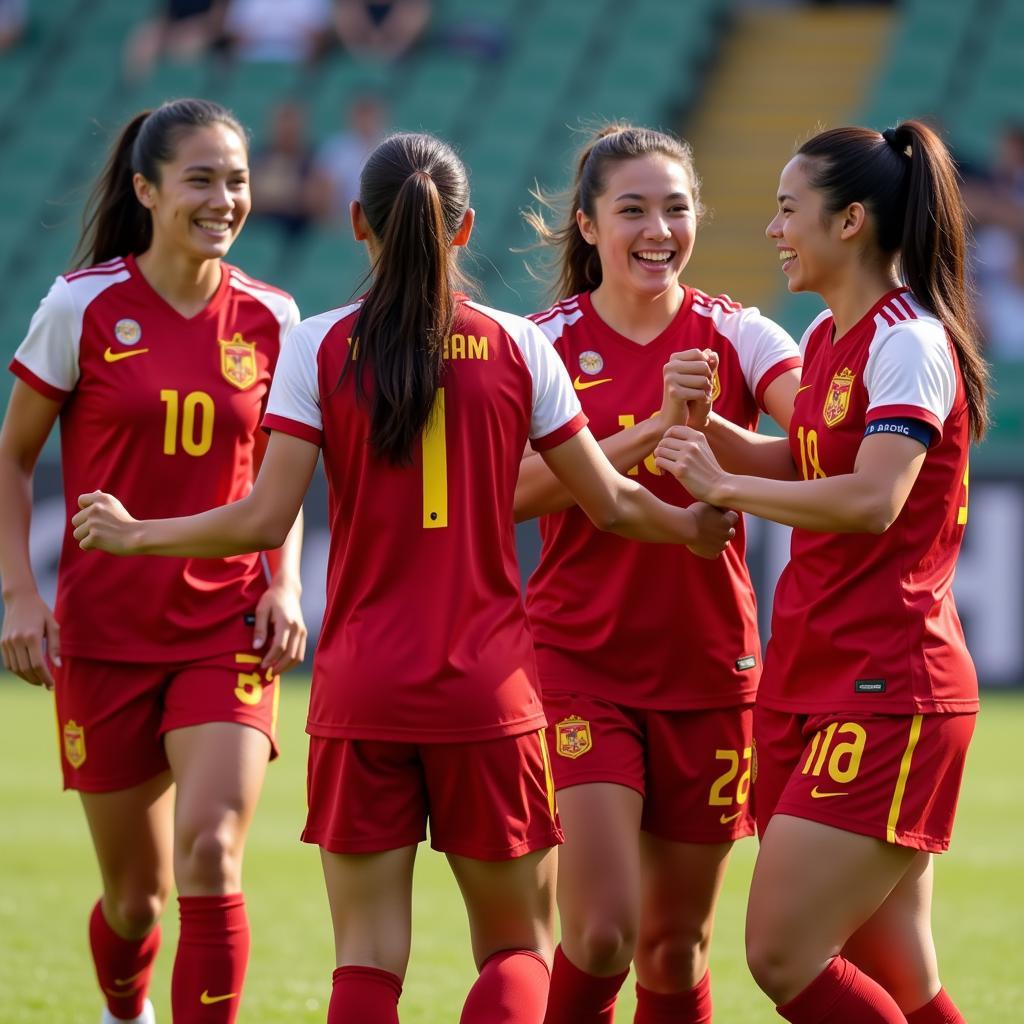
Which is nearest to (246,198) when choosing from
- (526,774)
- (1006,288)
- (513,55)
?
(526,774)

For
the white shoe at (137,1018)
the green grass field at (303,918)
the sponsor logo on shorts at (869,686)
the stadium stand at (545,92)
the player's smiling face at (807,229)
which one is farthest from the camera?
the stadium stand at (545,92)

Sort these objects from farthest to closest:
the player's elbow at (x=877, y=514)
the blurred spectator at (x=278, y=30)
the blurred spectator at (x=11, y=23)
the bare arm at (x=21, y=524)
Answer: the blurred spectator at (x=11, y=23) < the blurred spectator at (x=278, y=30) < the bare arm at (x=21, y=524) < the player's elbow at (x=877, y=514)

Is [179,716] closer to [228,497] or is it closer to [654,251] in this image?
[228,497]

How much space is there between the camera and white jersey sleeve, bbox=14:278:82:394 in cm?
436

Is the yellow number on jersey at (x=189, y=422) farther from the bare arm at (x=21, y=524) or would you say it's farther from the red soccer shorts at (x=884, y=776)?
the red soccer shorts at (x=884, y=776)

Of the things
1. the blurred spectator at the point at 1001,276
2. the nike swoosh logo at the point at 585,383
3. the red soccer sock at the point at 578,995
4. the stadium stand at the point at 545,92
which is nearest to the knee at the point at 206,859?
the red soccer sock at the point at 578,995

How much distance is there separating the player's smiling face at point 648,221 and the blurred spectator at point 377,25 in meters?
12.6

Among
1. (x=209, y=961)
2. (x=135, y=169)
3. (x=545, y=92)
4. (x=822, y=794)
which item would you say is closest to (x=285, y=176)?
(x=545, y=92)

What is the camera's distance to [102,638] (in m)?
4.36

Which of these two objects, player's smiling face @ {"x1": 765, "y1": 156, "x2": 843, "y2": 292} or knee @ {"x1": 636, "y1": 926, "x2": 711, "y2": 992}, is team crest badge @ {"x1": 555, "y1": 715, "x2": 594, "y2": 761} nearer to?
knee @ {"x1": 636, "y1": 926, "x2": 711, "y2": 992}

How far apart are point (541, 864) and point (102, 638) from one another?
1491 mm

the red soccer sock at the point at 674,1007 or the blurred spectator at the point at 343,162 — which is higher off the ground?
the blurred spectator at the point at 343,162

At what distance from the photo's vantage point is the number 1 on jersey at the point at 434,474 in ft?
10.8

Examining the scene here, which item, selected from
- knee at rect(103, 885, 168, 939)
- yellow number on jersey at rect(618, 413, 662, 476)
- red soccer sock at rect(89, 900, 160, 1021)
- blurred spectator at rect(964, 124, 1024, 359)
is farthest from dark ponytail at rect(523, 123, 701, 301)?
blurred spectator at rect(964, 124, 1024, 359)
